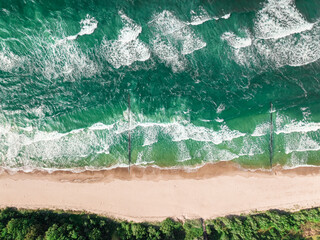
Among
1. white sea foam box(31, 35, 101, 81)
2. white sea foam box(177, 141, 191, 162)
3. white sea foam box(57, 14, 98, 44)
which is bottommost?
white sea foam box(177, 141, 191, 162)

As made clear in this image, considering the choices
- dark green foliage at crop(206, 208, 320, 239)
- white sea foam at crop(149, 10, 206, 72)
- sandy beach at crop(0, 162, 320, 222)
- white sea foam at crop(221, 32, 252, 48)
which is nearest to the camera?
dark green foliage at crop(206, 208, 320, 239)

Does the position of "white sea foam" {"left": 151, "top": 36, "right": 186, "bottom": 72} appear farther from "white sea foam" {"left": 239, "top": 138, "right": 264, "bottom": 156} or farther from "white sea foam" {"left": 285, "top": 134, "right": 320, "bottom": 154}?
"white sea foam" {"left": 285, "top": 134, "right": 320, "bottom": 154}

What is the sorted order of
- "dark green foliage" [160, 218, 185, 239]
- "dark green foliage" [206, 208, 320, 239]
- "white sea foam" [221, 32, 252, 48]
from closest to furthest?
"dark green foliage" [160, 218, 185, 239] < "dark green foliage" [206, 208, 320, 239] < "white sea foam" [221, 32, 252, 48]

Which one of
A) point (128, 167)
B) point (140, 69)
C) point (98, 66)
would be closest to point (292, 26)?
point (140, 69)

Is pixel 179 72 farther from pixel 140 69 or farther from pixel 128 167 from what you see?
pixel 128 167

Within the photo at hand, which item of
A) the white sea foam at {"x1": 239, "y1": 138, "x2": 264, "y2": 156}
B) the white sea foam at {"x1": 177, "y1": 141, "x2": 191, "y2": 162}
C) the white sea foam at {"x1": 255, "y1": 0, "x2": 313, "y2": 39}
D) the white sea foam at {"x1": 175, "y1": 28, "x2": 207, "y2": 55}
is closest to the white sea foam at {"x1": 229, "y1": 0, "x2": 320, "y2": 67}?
the white sea foam at {"x1": 255, "y1": 0, "x2": 313, "y2": 39}

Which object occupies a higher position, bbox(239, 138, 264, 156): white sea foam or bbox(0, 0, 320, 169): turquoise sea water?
bbox(0, 0, 320, 169): turquoise sea water
